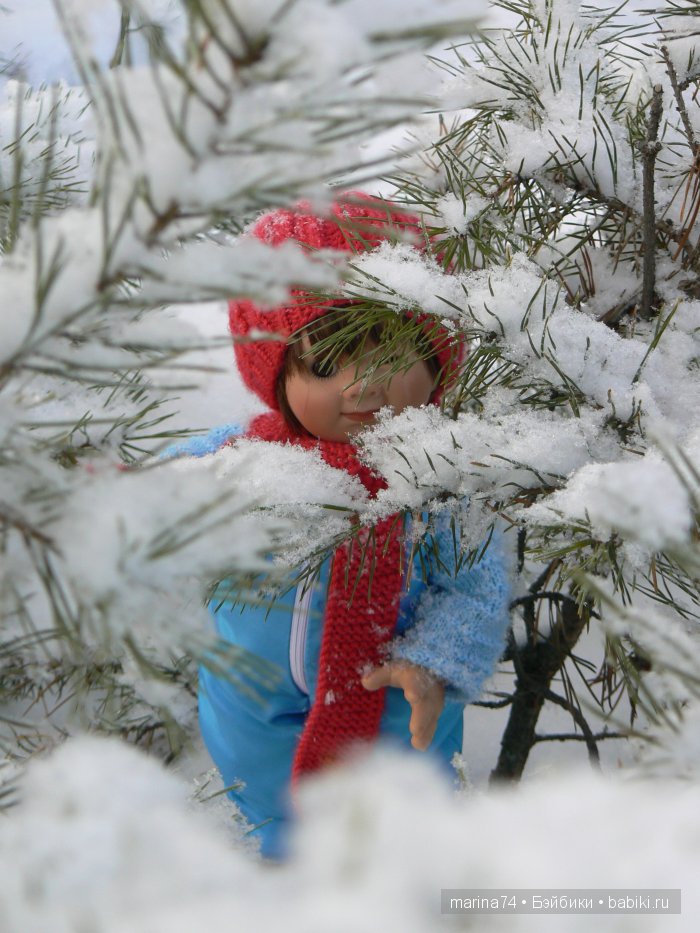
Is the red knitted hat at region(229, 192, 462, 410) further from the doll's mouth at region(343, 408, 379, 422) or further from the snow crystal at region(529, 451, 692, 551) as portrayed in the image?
the snow crystal at region(529, 451, 692, 551)

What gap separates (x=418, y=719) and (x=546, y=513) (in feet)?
1.18

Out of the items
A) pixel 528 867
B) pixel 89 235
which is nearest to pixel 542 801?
pixel 528 867

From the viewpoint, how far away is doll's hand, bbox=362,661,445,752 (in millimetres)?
700

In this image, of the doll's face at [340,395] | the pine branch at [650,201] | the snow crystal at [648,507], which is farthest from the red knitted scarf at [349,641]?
the snow crystal at [648,507]

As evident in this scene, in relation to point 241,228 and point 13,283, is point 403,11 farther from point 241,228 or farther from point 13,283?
point 241,228

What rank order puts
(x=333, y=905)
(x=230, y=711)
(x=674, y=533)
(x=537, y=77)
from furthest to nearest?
(x=230, y=711) → (x=537, y=77) → (x=674, y=533) → (x=333, y=905)

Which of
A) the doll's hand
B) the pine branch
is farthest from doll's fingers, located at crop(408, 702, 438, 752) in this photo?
the pine branch

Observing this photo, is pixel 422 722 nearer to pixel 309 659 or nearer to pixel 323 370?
pixel 309 659

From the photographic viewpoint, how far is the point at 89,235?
0.21 m

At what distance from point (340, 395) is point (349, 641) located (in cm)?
24

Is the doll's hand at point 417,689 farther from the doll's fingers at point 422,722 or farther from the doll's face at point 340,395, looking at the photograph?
the doll's face at point 340,395

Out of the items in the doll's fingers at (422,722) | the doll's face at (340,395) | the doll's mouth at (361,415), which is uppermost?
the doll's face at (340,395)

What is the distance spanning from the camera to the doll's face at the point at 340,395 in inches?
27.7

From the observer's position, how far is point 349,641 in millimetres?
736
